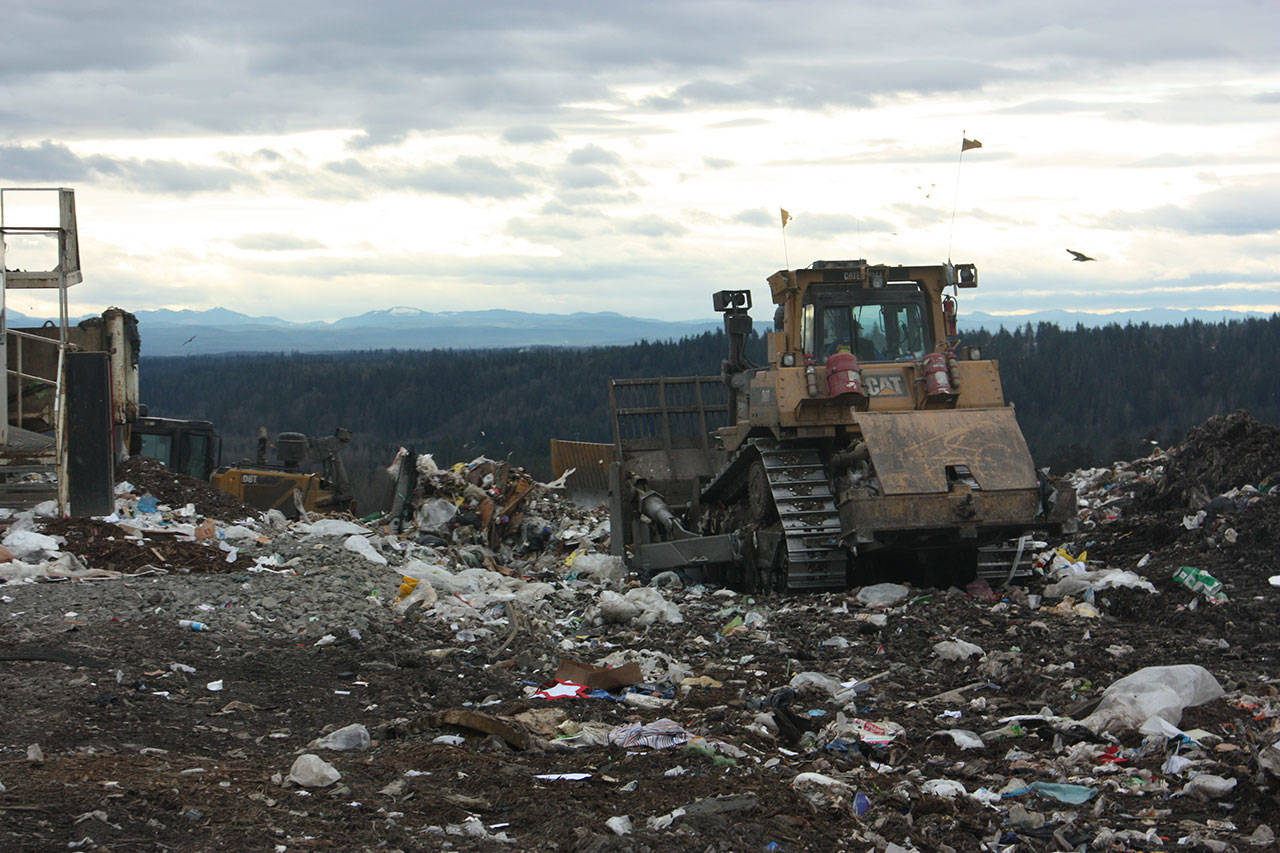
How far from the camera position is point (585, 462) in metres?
19.7

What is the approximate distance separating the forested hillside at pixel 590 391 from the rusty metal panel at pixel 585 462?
14.6 metres

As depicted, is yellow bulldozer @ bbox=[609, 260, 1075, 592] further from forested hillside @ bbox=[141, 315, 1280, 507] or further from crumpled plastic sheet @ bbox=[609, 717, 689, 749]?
forested hillside @ bbox=[141, 315, 1280, 507]

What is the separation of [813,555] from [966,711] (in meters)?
3.44

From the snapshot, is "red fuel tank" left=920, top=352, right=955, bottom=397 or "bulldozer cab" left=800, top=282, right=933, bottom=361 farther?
"bulldozer cab" left=800, top=282, right=933, bottom=361

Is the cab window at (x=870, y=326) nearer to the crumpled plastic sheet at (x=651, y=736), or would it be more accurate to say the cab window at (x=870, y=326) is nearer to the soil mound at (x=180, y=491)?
the crumpled plastic sheet at (x=651, y=736)

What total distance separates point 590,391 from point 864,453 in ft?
233

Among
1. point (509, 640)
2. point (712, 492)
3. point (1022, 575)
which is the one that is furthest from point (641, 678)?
Result: point (712, 492)

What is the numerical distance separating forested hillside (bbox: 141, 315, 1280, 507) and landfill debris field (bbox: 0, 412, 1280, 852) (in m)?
22.6

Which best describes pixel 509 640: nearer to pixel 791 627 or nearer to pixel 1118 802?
pixel 791 627

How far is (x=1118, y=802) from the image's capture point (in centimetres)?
476

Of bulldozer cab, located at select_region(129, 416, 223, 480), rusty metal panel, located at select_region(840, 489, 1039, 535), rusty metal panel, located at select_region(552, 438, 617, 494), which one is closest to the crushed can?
rusty metal panel, located at select_region(840, 489, 1039, 535)

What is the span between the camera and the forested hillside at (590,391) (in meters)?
57.1

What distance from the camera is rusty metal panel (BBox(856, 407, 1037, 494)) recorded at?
904 cm

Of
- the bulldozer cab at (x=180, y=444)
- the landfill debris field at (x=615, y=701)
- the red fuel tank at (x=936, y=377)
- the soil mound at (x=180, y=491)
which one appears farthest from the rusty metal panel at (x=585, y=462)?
the red fuel tank at (x=936, y=377)
